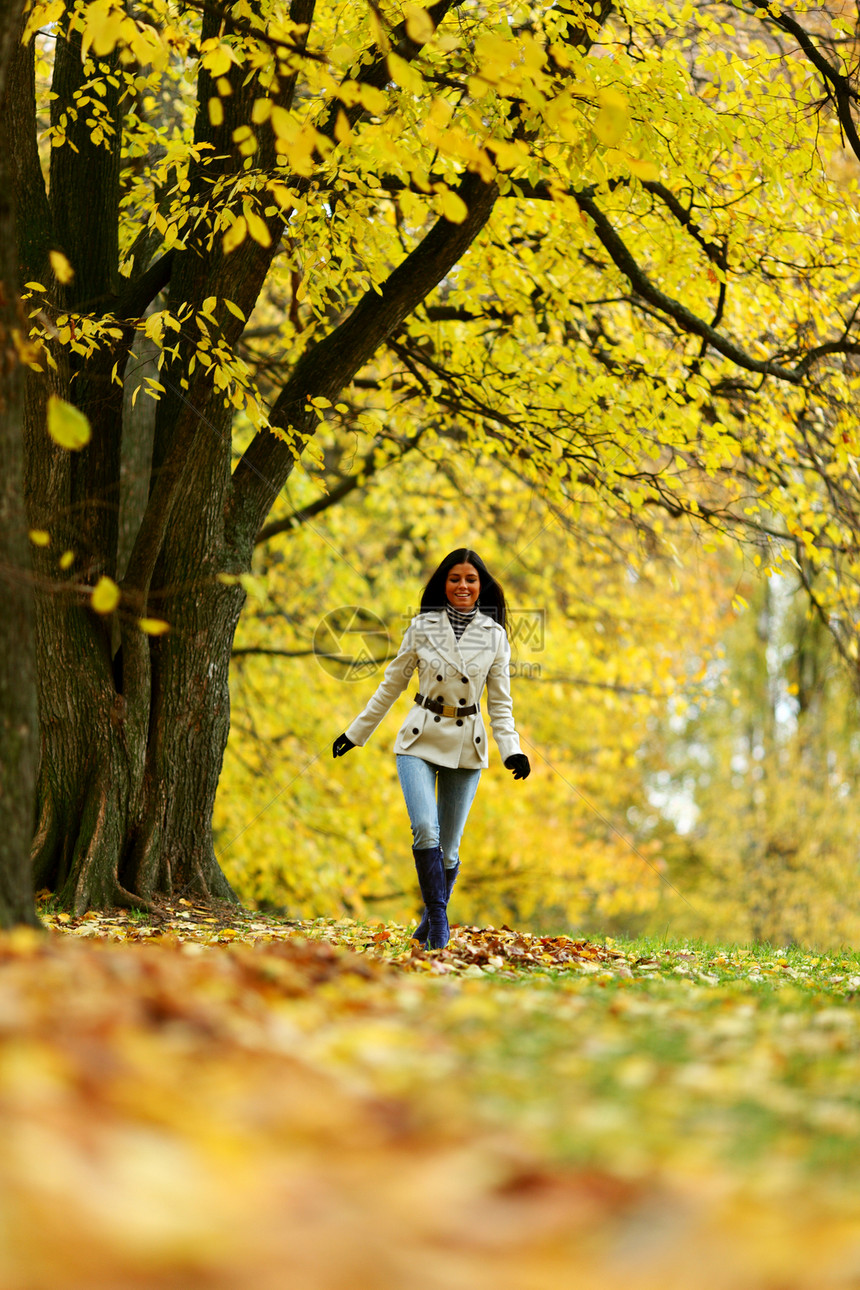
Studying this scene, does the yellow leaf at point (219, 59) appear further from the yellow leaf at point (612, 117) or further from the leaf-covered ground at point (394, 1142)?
the leaf-covered ground at point (394, 1142)

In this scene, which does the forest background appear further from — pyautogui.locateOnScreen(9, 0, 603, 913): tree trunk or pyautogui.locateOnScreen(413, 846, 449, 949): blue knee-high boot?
pyautogui.locateOnScreen(413, 846, 449, 949): blue knee-high boot

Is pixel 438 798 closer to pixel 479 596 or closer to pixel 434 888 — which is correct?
pixel 434 888

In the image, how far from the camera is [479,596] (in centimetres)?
632

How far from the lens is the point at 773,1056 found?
258 cm

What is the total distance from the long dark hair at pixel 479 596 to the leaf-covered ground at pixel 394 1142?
3514 mm

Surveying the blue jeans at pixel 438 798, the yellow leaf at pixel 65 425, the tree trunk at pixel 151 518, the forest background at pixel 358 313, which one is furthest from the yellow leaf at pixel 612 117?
the blue jeans at pixel 438 798

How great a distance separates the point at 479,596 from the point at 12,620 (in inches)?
134

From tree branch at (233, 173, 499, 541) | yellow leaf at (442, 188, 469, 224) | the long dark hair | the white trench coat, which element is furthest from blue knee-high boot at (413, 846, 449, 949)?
yellow leaf at (442, 188, 469, 224)

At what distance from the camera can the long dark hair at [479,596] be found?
622 cm

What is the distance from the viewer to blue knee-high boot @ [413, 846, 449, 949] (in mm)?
5754

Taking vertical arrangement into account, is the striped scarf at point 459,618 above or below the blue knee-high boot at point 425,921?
above

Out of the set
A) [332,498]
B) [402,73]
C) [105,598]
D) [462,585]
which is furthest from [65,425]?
[332,498]

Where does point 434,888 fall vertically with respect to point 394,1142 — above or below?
below

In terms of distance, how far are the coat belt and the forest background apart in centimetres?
161
